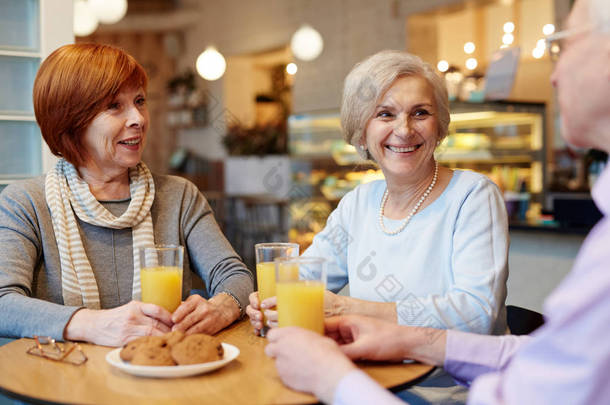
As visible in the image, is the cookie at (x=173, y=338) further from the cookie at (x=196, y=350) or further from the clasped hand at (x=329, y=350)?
the clasped hand at (x=329, y=350)

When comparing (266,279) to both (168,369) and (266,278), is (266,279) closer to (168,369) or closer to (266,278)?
(266,278)

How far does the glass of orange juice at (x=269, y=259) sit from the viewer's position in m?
1.53

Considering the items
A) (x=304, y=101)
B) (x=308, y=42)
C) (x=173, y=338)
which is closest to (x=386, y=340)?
(x=173, y=338)

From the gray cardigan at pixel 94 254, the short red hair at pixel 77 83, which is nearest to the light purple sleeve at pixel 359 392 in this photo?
the gray cardigan at pixel 94 254

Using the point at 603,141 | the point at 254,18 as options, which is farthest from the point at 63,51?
the point at 254,18

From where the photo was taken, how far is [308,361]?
46.4 inches

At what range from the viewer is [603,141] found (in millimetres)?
1036

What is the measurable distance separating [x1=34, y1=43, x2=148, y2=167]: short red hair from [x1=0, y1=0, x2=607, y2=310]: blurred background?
731mm

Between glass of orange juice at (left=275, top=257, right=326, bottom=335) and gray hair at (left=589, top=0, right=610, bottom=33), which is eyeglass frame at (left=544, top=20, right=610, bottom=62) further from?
glass of orange juice at (left=275, top=257, right=326, bottom=335)

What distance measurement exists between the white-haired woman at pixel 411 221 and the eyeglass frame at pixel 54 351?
0.44m

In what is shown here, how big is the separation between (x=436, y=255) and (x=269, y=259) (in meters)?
0.53

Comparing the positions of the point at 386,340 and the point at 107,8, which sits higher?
the point at 107,8

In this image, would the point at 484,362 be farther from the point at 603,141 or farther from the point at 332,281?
the point at 332,281

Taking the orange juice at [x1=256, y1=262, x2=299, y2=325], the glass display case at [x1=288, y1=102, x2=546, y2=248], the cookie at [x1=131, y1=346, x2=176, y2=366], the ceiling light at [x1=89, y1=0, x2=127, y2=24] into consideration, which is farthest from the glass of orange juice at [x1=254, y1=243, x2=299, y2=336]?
the ceiling light at [x1=89, y1=0, x2=127, y2=24]
